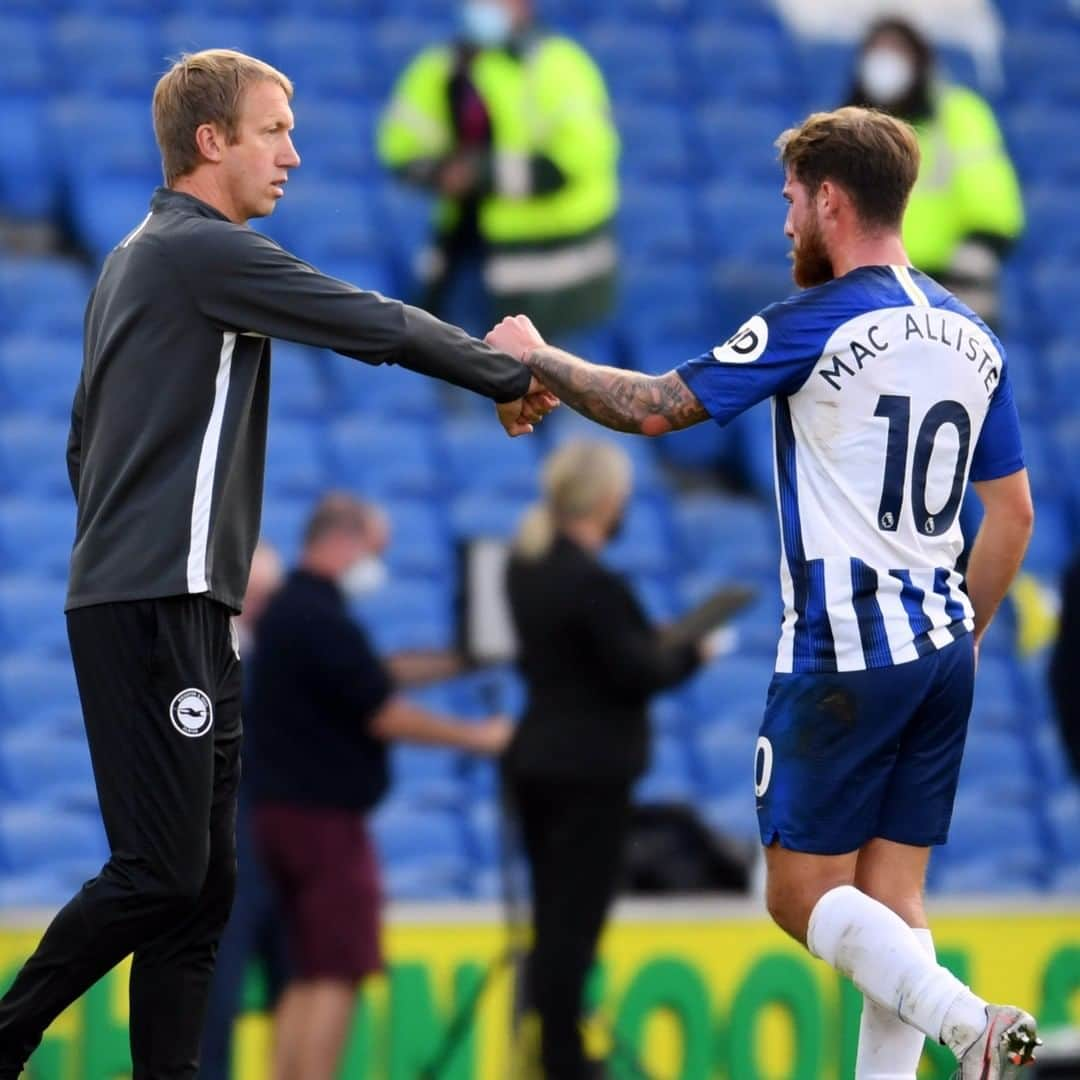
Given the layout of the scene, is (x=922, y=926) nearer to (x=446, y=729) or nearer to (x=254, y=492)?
(x=254, y=492)

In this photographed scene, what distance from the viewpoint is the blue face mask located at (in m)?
10.2

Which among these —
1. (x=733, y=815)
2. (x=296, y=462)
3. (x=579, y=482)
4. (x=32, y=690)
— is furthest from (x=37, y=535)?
(x=733, y=815)

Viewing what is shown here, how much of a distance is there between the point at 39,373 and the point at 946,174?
14.4 ft

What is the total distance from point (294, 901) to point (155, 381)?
3.26 meters

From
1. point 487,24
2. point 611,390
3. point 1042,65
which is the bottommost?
point 611,390

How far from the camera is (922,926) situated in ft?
14.0

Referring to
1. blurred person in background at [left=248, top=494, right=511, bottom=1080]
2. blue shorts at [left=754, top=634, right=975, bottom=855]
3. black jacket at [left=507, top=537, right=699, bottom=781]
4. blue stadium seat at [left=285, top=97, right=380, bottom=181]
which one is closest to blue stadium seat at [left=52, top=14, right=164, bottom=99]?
blue stadium seat at [left=285, top=97, right=380, bottom=181]

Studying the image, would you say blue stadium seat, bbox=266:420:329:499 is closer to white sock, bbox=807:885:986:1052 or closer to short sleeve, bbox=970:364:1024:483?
short sleeve, bbox=970:364:1024:483

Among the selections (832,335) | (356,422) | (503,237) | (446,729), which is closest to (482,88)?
(503,237)

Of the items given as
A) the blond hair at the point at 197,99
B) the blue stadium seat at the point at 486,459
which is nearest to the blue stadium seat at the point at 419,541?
the blue stadium seat at the point at 486,459

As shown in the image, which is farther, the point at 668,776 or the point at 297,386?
the point at 297,386

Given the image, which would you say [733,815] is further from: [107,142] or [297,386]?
[107,142]

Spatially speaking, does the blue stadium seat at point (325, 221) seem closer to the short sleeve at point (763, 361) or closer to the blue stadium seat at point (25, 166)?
the blue stadium seat at point (25, 166)

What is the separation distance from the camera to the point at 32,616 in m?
Answer: 8.70
